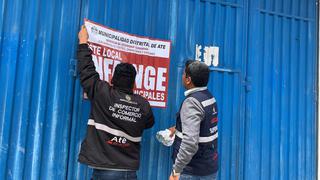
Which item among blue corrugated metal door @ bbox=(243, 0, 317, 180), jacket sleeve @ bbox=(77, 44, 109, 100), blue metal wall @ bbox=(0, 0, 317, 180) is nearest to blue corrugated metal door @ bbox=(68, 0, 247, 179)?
blue metal wall @ bbox=(0, 0, 317, 180)

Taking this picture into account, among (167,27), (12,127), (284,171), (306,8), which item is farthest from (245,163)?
(12,127)

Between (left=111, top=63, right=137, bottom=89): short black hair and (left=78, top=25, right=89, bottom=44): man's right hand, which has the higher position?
(left=78, top=25, right=89, bottom=44): man's right hand

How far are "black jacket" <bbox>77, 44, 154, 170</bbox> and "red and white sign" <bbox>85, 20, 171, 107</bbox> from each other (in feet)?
0.96

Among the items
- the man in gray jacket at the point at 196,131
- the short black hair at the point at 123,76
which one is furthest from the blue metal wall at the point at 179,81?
the man in gray jacket at the point at 196,131

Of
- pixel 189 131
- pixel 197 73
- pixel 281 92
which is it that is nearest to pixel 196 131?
pixel 189 131

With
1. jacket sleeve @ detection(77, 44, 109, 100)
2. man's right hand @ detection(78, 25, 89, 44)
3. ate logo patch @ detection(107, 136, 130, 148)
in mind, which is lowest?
ate logo patch @ detection(107, 136, 130, 148)

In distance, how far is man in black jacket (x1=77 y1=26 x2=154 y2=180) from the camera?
3113 mm

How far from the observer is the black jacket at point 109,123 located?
3111mm

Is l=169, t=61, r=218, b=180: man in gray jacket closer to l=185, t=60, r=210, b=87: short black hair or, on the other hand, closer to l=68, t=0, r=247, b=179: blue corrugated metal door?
l=185, t=60, r=210, b=87: short black hair

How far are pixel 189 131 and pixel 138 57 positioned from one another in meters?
1.02

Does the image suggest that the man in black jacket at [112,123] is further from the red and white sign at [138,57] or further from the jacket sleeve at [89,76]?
the red and white sign at [138,57]

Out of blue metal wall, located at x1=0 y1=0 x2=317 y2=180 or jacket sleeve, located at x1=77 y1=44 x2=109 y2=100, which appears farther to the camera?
blue metal wall, located at x1=0 y1=0 x2=317 y2=180

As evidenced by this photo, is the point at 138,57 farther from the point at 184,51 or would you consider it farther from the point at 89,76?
the point at 89,76

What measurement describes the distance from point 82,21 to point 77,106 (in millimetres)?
732
